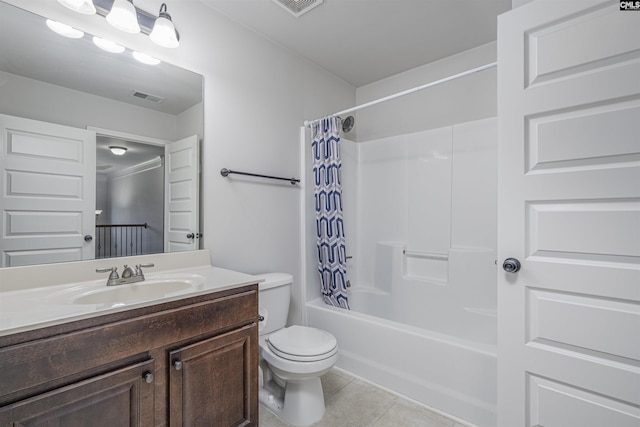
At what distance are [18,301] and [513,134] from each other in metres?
2.03

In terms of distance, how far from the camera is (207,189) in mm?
1848

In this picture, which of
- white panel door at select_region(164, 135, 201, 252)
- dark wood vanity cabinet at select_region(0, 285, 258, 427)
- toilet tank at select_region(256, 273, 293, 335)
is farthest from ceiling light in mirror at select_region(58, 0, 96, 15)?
toilet tank at select_region(256, 273, 293, 335)

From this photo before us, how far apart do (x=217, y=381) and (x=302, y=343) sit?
1.68 ft

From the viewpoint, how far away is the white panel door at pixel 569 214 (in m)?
1.08

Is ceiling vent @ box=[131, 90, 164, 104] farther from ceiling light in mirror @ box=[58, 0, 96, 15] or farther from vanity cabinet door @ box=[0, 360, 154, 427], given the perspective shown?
vanity cabinet door @ box=[0, 360, 154, 427]

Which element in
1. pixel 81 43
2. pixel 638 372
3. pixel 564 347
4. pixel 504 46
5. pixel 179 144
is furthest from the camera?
Answer: pixel 179 144

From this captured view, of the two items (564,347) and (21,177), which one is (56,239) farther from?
(564,347)

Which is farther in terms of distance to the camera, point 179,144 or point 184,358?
point 179,144

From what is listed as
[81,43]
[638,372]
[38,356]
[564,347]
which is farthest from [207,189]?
[638,372]

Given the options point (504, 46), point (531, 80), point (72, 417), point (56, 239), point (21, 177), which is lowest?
point (72, 417)

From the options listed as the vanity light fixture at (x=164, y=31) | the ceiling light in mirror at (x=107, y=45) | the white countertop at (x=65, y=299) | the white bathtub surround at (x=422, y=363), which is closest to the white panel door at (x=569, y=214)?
the white bathtub surround at (x=422, y=363)

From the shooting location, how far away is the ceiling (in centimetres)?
190

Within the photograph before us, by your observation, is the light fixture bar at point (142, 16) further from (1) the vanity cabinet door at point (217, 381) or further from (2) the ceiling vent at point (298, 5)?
(1) the vanity cabinet door at point (217, 381)

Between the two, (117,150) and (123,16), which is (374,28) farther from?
(117,150)
